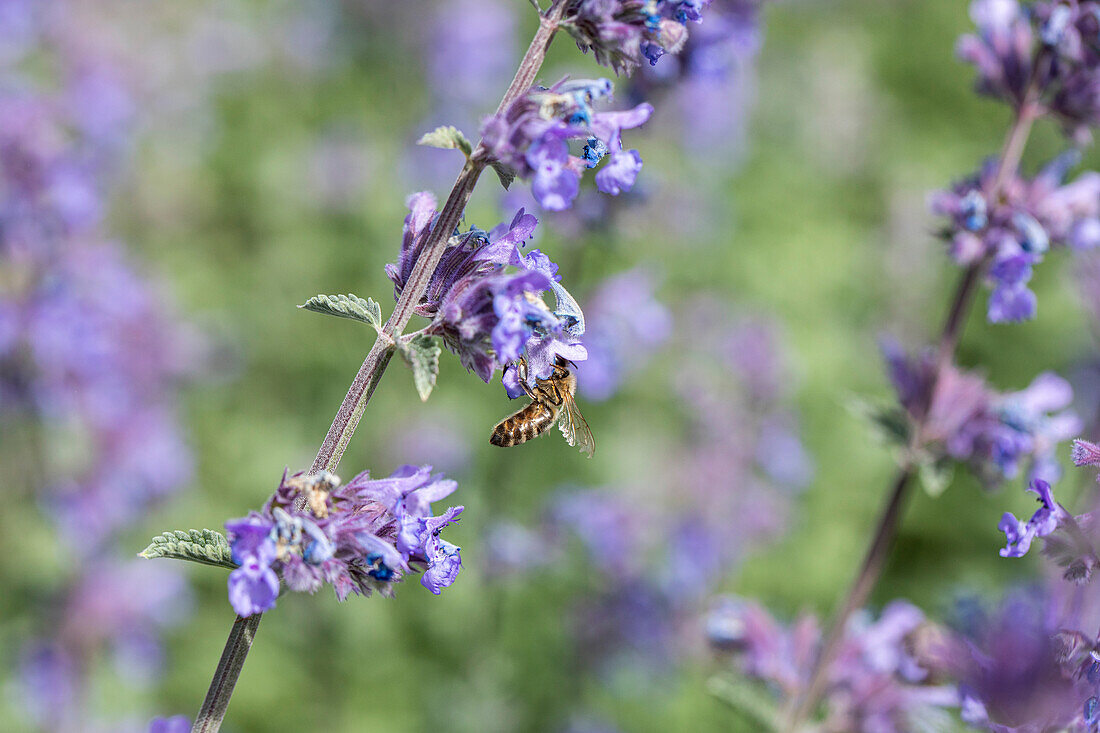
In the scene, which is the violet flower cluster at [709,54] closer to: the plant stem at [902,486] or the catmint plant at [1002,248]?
the catmint plant at [1002,248]

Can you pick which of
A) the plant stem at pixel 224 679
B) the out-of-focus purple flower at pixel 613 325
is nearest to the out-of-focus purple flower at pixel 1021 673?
the plant stem at pixel 224 679

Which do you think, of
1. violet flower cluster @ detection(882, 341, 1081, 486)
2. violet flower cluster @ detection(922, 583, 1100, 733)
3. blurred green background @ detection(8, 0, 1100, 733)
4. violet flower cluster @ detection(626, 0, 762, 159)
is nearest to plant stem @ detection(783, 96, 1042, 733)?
violet flower cluster @ detection(882, 341, 1081, 486)

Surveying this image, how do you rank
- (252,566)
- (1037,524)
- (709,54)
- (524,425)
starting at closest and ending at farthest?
(252,566), (1037,524), (524,425), (709,54)

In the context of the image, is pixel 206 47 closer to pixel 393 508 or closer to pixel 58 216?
pixel 58 216

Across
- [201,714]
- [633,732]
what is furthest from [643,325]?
[201,714]

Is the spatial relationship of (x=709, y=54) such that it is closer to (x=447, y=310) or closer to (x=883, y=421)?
(x=883, y=421)

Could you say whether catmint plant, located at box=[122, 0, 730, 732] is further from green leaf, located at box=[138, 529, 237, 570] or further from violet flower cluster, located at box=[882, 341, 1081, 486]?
violet flower cluster, located at box=[882, 341, 1081, 486]

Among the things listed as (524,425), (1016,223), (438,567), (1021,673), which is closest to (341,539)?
(438,567)
